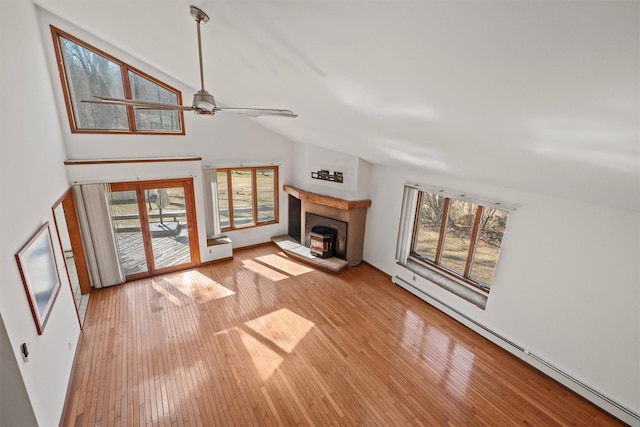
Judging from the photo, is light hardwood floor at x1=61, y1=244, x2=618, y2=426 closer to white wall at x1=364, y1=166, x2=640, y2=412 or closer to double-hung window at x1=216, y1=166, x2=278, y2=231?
white wall at x1=364, y1=166, x2=640, y2=412

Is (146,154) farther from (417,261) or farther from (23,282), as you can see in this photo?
(417,261)

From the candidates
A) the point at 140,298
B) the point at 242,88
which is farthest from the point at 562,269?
the point at 140,298

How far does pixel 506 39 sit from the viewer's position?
1229mm

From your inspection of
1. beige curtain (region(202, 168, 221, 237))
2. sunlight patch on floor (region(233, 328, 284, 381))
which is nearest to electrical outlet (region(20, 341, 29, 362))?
sunlight patch on floor (region(233, 328, 284, 381))

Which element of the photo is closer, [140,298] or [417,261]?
[140,298]

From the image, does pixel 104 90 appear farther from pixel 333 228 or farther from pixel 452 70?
pixel 452 70

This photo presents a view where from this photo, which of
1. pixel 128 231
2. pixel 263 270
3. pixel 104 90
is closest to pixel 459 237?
pixel 263 270

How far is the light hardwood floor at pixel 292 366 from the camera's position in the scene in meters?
2.96

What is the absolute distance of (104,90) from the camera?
15.0 ft

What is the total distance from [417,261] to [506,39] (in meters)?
4.51

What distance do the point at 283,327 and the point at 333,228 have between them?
2.53 meters

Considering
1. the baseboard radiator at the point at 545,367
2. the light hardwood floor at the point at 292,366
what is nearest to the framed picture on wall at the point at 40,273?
the light hardwood floor at the point at 292,366

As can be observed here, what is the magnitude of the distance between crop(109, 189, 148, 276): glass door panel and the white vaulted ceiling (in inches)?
99.8

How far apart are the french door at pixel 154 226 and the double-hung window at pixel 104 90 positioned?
1.00 metres
